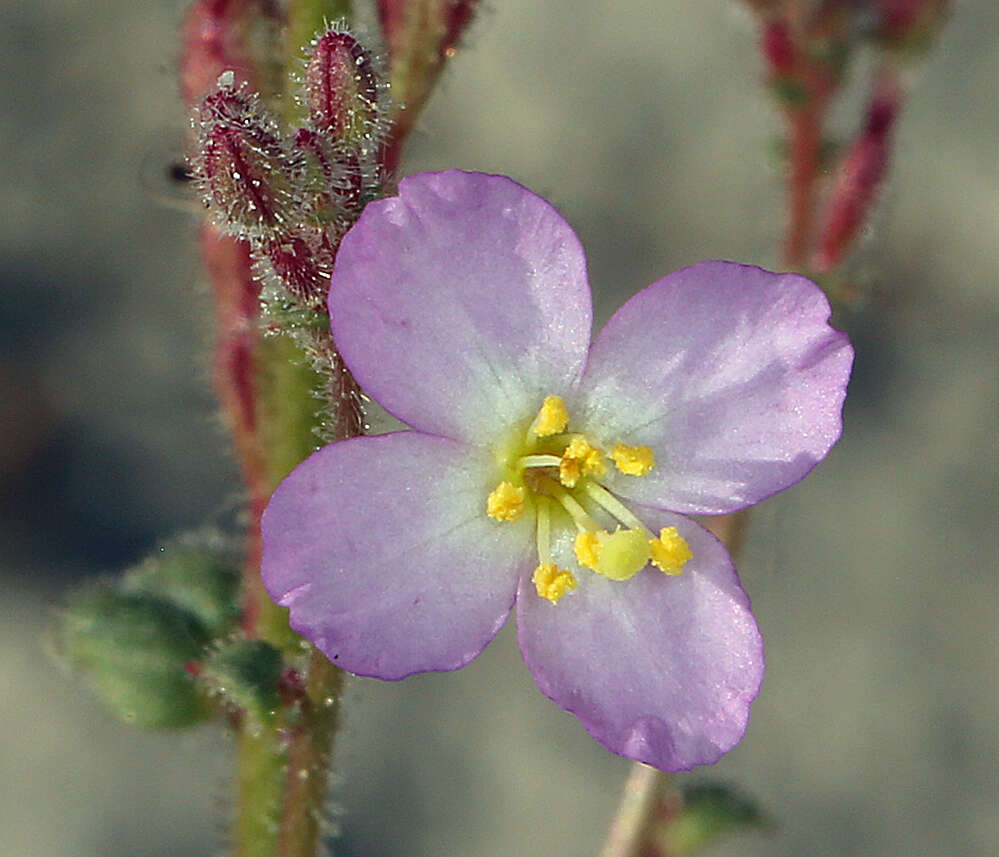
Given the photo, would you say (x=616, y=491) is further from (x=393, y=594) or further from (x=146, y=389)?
(x=146, y=389)

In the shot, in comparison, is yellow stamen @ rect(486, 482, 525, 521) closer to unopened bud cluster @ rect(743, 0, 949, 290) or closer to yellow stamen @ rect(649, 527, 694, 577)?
yellow stamen @ rect(649, 527, 694, 577)

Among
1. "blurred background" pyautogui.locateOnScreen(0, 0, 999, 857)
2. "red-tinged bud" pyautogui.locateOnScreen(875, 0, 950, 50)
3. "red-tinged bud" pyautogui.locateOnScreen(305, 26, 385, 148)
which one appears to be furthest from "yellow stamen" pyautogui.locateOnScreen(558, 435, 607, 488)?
"blurred background" pyautogui.locateOnScreen(0, 0, 999, 857)

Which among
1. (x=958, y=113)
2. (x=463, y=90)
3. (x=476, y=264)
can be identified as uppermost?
(x=476, y=264)

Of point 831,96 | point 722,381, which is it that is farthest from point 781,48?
point 722,381

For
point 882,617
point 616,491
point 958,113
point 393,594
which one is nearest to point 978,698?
point 882,617

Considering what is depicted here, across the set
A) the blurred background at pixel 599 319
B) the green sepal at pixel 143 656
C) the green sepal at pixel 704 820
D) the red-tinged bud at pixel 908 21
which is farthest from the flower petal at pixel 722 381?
the blurred background at pixel 599 319

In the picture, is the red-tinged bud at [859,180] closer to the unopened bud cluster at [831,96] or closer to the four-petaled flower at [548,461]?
the unopened bud cluster at [831,96]
